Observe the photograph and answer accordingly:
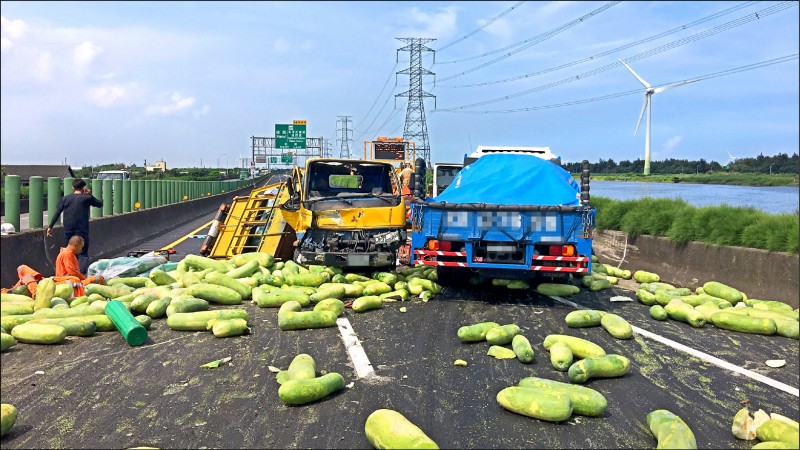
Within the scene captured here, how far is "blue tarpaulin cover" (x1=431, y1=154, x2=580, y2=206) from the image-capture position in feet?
32.6

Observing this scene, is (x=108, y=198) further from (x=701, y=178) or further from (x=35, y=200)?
(x=701, y=178)

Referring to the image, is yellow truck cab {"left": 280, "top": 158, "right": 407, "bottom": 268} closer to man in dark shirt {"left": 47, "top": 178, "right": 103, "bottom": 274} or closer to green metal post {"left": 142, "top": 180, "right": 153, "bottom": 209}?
man in dark shirt {"left": 47, "top": 178, "right": 103, "bottom": 274}

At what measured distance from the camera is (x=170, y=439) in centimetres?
448

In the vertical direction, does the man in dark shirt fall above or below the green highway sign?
below

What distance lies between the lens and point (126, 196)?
74.4 ft

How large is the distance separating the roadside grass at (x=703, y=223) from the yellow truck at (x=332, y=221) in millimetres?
5872

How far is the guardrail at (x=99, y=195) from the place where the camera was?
11844 mm

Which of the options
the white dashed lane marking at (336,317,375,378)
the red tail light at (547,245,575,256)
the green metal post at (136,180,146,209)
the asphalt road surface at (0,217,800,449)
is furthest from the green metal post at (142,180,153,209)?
the red tail light at (547,245,575,256)

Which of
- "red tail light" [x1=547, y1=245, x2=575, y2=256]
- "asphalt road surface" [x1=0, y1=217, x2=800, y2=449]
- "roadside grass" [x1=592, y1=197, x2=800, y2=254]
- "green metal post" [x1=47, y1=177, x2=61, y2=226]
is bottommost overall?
"asphalt road surface" [x1=0, y1=217, x2=800, y2=449]

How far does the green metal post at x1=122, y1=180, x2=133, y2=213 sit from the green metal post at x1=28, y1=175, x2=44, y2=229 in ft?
31.2

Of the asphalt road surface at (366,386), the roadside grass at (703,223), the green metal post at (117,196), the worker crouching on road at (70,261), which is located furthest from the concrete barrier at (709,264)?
the green metal post at (117,196)

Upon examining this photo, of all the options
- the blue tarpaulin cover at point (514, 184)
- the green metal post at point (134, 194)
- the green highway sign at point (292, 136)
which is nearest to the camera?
the blue tarpaulin cover at point (514, 184)

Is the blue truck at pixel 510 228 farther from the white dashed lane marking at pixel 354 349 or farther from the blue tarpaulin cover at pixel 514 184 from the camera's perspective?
the white dashed lane marking at pixel 354 349

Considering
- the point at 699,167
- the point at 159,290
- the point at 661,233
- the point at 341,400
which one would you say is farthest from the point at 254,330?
the point at 699,167
